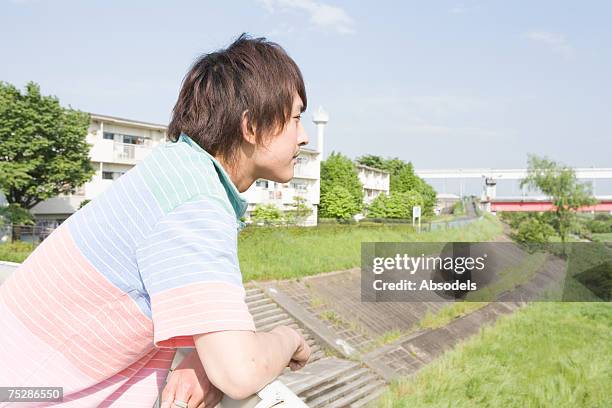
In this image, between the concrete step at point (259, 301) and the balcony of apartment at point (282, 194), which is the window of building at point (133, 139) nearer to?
the balcony of apartment at point (282, 194)

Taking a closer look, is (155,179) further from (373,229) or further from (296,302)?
(373,229)

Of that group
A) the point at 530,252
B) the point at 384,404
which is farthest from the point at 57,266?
the point at 530,252

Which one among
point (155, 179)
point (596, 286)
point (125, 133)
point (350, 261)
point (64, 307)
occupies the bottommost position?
point (596, 286)

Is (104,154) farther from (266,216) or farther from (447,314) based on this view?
(447,314)

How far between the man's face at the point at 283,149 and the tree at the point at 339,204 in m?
25.7

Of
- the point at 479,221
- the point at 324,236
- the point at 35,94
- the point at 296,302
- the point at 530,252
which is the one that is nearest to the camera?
the point at 296,302

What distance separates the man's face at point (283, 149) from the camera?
2.38 ft

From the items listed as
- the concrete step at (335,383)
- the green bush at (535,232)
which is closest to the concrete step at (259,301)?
the concrete step at (335,383)

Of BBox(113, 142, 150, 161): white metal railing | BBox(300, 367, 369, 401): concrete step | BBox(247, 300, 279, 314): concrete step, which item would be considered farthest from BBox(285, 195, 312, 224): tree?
BBox(300, 367, 369, 401): concrete step

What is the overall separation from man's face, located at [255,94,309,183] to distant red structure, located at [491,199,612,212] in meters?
29.6

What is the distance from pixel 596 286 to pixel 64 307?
2338 centimetres

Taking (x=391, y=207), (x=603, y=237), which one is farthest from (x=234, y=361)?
(x=603, y=237)

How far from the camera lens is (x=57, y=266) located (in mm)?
622

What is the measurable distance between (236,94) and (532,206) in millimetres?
34202
